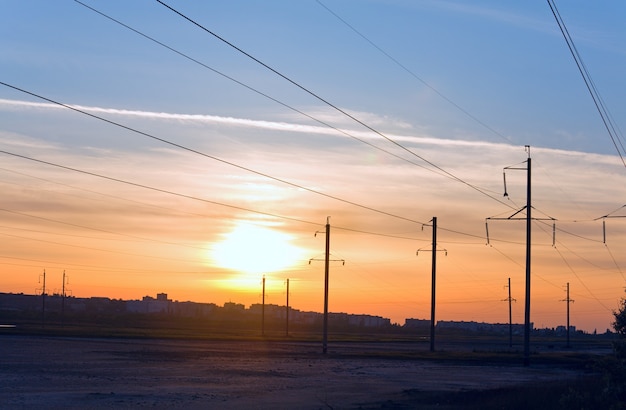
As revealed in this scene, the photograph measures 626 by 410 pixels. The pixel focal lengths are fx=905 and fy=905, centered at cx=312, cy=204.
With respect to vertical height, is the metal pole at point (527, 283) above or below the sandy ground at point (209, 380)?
above

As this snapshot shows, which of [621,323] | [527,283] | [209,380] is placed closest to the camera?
[621,323]

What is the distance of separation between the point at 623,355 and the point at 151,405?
14.9 meters

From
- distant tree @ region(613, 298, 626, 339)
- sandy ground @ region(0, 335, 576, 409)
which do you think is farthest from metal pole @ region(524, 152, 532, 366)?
distant tree @ region(613, 298, 626, 339)

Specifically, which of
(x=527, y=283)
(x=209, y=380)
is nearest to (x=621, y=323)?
(x=209, y=380)

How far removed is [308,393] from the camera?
35.4 meters

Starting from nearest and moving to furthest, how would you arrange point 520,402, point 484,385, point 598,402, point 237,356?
point 598,402 < point 520,402 < point 484,385 < point 237,356

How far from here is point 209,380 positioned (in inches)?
1608

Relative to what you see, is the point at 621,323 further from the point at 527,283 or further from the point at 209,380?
the point at 527,283

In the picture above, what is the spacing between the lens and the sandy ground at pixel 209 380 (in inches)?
1206

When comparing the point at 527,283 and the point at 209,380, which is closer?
the point at 209,380

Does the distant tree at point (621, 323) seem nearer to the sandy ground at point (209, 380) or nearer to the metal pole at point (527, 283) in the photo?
the sandy ground at point (209, 380)

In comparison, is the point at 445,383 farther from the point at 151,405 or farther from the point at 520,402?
the point at 151,405

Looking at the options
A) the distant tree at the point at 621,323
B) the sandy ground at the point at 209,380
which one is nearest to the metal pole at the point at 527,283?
the sandy ground at the point at 209,380

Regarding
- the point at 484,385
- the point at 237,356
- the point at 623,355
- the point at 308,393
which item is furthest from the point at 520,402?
the point at 237,356
